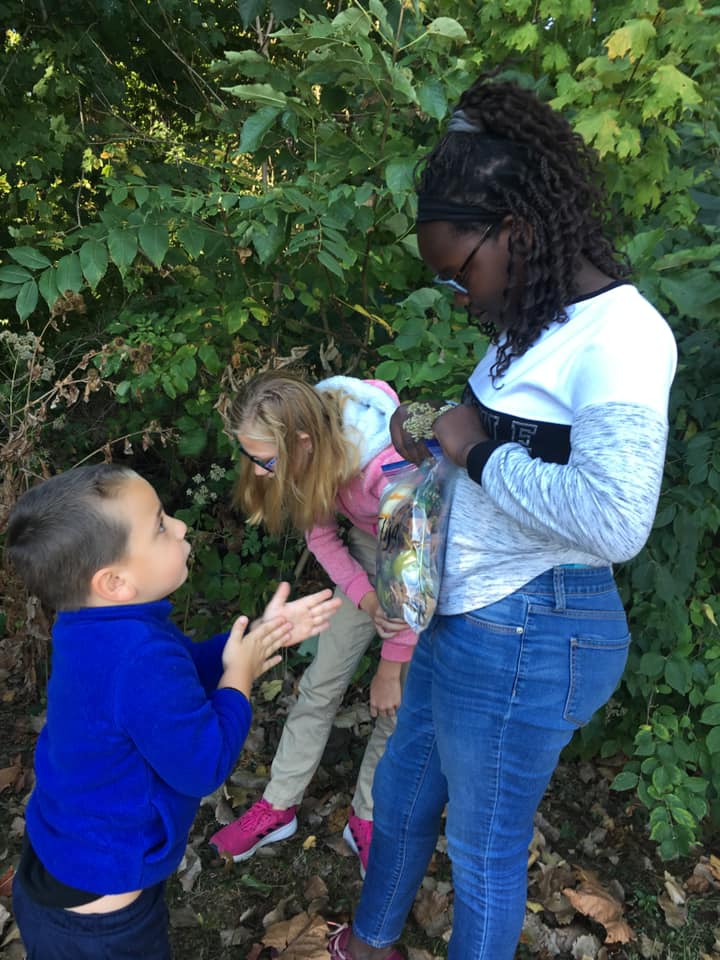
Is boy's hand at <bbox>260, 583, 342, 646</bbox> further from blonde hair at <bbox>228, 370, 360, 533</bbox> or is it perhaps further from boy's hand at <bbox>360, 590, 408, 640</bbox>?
blonde hair at <bbox>228, 370, 360, 533</bbox>

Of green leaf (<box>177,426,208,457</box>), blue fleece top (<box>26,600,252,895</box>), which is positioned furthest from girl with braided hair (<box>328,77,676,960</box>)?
green leaf (<box>177,426,208,457</box>)

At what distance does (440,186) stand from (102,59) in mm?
3362

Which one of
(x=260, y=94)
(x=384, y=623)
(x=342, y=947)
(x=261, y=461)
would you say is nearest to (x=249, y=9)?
(x=260, y=94)

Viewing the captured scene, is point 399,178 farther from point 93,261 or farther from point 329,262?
point 93,261

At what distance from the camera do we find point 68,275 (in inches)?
84.0

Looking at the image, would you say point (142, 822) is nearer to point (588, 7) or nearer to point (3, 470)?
point (3, 470)

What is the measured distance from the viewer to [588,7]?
2.41m

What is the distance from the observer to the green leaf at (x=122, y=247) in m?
2.07

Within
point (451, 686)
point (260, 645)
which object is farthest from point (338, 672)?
point (451, 686)

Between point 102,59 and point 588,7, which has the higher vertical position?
point 588,7

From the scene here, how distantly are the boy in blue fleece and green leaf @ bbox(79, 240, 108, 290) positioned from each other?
86 cm

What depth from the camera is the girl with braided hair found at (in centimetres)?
112

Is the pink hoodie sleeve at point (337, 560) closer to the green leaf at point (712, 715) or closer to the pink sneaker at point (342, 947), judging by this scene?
the pink sneaker at point (342, 947)

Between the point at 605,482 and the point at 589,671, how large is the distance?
1.68ft
